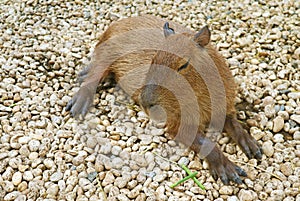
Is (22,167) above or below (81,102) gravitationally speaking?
below

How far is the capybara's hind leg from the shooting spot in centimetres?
341

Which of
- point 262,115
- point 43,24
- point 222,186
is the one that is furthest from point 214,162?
point 43,24

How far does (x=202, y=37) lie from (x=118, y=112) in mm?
1062

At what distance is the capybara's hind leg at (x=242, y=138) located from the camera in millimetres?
3410

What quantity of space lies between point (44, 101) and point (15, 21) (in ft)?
4.66

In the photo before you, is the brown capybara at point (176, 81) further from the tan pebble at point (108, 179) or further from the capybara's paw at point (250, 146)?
the tan pebble at point (108, 179)

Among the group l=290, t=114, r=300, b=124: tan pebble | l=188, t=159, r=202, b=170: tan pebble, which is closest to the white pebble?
l=188, t=159, r=202, b=170: tan pebble

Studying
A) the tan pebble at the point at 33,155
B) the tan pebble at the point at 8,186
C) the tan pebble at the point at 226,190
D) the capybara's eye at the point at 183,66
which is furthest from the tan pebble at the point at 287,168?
the tan pebble at the point at 8,186

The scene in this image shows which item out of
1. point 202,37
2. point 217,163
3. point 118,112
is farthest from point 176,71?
point 118,112

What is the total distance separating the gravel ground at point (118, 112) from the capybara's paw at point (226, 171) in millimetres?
57

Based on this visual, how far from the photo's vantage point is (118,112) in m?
3.76

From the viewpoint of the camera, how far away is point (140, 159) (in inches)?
133

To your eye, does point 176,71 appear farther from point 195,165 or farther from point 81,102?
point 81,102

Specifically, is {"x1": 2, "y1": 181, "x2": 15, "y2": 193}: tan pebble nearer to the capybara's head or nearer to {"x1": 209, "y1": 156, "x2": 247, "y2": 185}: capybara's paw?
the capybara's head
